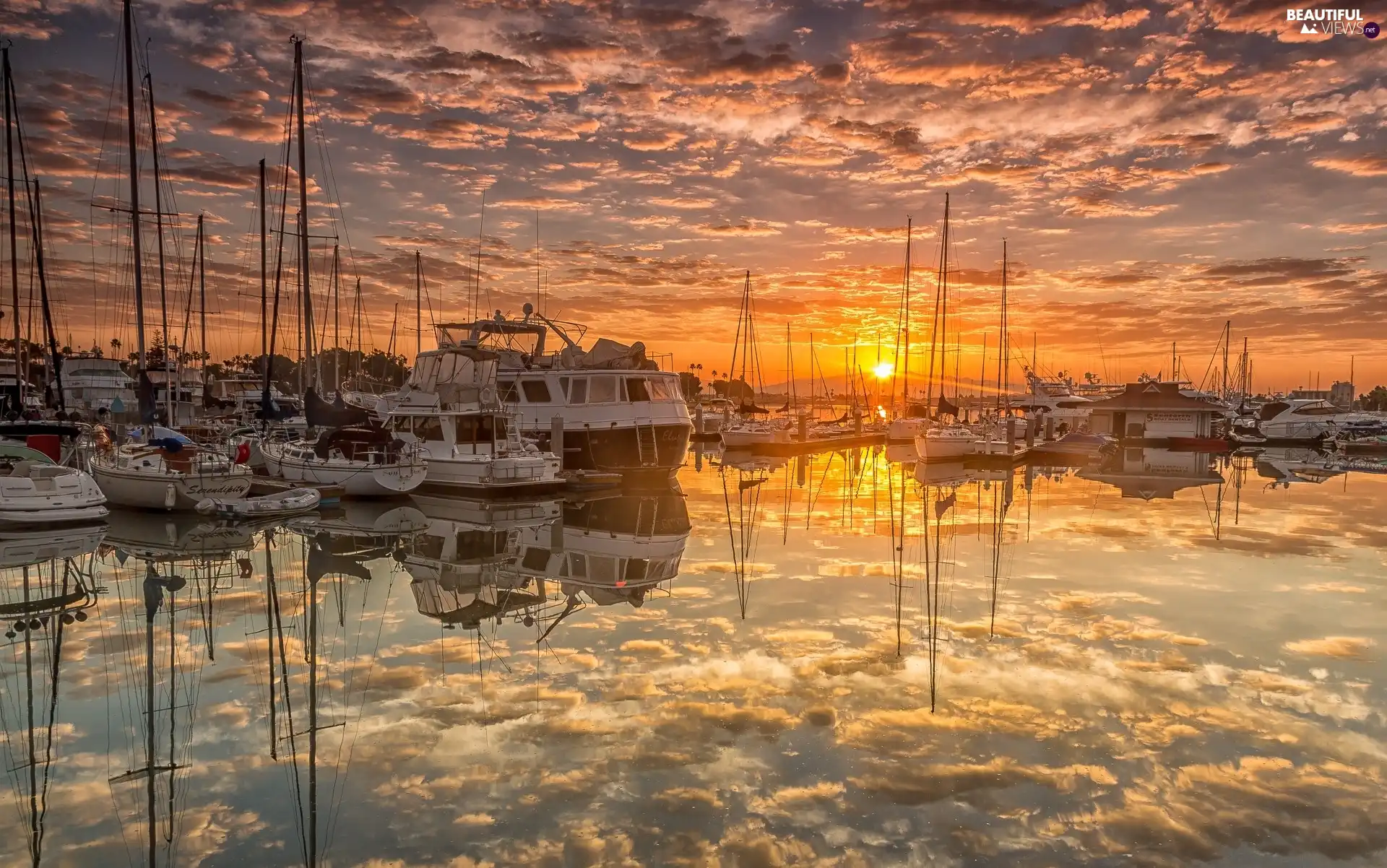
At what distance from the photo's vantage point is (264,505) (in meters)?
23.7

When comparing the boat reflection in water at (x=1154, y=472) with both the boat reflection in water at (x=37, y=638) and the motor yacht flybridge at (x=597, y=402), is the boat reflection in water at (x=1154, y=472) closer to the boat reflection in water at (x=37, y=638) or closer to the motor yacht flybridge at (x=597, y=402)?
the motor yacht flybridge at (x=597, y=402)

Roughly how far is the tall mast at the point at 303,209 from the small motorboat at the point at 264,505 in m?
7.28

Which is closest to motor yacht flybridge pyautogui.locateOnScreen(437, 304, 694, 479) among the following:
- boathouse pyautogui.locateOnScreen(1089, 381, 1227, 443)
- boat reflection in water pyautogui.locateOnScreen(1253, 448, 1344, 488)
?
boat reflection in water pyautogui.locateOnScreen(1253, 448, 1344, 488)

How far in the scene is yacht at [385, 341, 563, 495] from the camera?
2898 centimetres

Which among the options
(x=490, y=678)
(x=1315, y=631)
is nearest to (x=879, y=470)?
(x=1315, y=631)

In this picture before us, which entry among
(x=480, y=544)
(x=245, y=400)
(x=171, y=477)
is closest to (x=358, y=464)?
(x=171, y=477)

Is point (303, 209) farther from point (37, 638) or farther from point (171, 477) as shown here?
point (37, 638)

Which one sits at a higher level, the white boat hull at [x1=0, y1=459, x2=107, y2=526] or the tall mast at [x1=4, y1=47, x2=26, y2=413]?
the tall mast at [x1=4, y1=47, x2=26, y2=413]

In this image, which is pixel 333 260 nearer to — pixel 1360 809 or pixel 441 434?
pixel 441 434

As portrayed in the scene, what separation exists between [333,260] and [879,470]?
143 ft

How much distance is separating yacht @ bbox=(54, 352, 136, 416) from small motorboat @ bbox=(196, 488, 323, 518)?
50939mm

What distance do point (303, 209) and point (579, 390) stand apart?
12.0 meters

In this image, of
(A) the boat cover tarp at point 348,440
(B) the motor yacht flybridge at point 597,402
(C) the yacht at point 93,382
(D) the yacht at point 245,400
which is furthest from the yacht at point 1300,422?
(C) the yacht at point 93,382

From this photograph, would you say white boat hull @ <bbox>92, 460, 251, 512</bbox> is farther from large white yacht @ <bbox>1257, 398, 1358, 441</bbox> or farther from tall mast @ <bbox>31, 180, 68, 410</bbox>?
large white yacht @ <bbox>1257, 398, 1358, 441</bbox>
